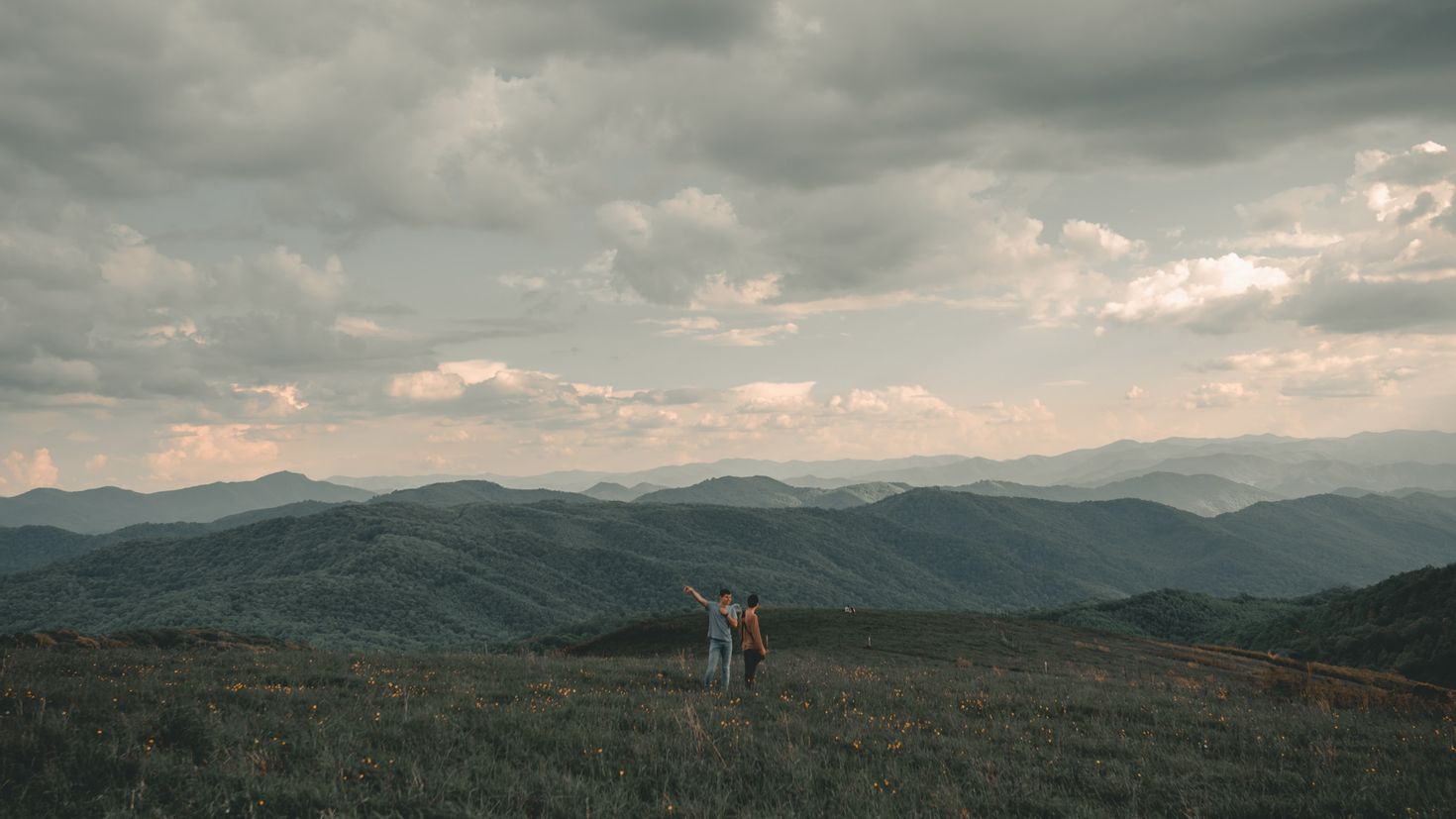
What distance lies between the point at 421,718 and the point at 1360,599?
87.0m

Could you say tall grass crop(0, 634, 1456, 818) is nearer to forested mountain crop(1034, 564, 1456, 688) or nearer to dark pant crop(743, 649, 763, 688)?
dark pant crop(743, 649, 763, 688)

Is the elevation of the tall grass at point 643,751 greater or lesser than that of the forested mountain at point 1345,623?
greater

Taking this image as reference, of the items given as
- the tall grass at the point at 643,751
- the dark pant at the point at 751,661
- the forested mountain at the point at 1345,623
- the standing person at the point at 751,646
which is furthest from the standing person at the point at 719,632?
the forested mountain at the point at 1345,623

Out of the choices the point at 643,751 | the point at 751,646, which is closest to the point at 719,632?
the point at 751,646

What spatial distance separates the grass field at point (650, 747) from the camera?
25.0ft

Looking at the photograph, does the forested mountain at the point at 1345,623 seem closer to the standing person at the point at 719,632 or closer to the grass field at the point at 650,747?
the grass field at the point at 650,747

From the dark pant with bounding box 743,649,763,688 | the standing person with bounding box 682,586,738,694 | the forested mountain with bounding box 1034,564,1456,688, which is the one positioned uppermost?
Answer: the standing person with bounding box 682,586,738,694

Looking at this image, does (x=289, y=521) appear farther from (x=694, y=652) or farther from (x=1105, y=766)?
(x=1105, y=766)

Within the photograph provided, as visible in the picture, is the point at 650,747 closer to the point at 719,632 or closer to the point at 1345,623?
the point at 719,632

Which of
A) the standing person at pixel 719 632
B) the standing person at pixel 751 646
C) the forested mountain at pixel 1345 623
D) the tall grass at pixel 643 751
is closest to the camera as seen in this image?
the tall grass at pixel 643 751

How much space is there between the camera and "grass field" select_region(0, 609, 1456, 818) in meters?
7.61

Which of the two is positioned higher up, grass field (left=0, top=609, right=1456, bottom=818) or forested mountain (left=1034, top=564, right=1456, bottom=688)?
grass field (left=0, top=609, right=1456, bottom=818)

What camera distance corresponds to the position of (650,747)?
965 cm

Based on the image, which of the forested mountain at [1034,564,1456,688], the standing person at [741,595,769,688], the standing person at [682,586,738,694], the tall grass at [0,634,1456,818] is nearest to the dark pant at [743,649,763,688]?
the standing person at [741,595,769,688]
